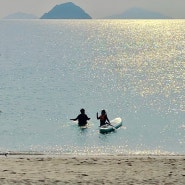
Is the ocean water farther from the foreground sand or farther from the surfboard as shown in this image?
Result: the foreground sand

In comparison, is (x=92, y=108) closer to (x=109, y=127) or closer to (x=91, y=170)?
(x=109, y=127)

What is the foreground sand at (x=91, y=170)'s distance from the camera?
15.6 m

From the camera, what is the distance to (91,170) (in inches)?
665

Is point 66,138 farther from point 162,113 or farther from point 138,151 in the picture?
point 162,113

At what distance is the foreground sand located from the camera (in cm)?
1558

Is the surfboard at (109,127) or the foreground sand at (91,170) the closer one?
the foreground sand at (91,170)

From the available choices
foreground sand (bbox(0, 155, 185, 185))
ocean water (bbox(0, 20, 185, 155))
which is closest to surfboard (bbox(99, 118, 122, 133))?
ocean water (bbox(0, 20, 185, 155))

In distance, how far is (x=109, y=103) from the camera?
5200 cm

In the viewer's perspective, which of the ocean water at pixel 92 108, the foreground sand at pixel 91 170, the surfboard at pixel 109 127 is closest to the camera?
the foreground sand at pixel 91 170

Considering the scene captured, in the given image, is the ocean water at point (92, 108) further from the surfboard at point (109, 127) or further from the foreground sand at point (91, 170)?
the foreground sand at point (91, 170)

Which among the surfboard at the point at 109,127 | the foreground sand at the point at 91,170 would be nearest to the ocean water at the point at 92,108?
the surfboard at the point at 109,127

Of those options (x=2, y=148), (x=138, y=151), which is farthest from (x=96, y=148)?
(x=2, y=148)

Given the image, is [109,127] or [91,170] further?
[109,127]

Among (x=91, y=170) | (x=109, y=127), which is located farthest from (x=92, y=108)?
(x=91, y=170)
